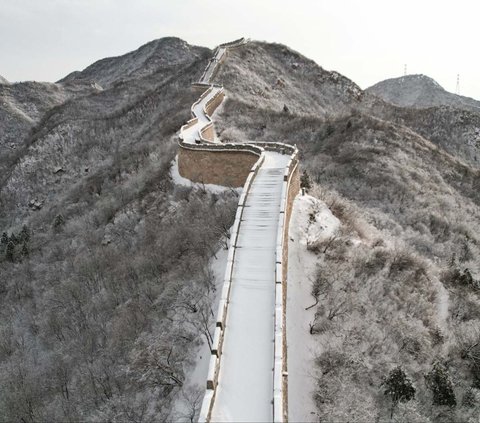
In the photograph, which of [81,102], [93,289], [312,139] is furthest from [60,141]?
[93,289]

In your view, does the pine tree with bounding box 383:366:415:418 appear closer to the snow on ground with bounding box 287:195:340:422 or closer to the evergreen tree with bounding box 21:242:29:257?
the snow on ground with bounding box 287:195:340:422

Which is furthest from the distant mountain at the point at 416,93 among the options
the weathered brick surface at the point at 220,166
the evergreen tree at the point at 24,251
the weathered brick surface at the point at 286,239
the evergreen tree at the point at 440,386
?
the evergreen tree at the point at 440,386

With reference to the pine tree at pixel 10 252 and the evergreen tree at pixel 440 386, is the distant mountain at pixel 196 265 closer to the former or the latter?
the pine tree at pixel 10 252

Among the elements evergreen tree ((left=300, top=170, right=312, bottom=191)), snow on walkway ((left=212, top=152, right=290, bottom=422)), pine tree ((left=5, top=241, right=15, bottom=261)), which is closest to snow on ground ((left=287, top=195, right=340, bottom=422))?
evergreen tree ((left=300, top=170, right=312, bottom=191))

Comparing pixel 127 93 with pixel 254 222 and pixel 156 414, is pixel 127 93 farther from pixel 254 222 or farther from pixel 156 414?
pixel 156 414

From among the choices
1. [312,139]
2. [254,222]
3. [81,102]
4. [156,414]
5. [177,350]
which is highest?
[81,102]

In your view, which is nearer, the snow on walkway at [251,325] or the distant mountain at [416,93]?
the snow on walkway at [251,325]
